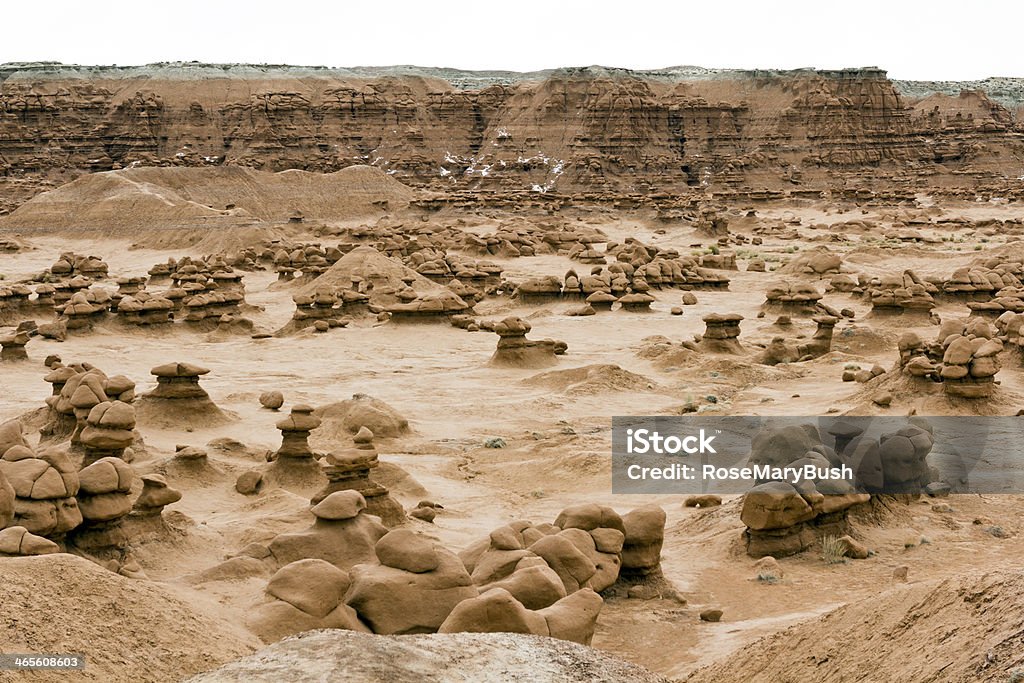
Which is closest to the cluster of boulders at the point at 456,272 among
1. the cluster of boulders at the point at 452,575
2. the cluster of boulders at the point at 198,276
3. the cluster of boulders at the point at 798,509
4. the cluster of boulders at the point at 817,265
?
the cluster of boulders at the point at 198,276

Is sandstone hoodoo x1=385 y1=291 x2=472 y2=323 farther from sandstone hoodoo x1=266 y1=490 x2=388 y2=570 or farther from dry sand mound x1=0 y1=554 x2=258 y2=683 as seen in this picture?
dry sand mound x1=0 y1=554 x2=258 y2=683

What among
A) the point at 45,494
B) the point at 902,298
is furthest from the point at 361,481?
the point at 902,298

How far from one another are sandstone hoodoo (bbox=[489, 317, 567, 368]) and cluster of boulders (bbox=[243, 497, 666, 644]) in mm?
10096

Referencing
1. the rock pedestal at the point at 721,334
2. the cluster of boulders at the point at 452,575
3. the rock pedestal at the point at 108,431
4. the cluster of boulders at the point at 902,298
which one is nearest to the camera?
the cluster of boulders at the point at 452,575

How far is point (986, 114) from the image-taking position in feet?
320

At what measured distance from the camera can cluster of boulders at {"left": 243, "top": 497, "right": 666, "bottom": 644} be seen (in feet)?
21.7

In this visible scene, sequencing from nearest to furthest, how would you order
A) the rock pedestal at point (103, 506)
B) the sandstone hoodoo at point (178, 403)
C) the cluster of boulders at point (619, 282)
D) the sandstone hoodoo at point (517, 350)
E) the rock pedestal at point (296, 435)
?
the rock pedestal at point (103, 506), the rock pedestal at point (296, 435), the sandstone hoodoo at point (178, 403), the sandstone hoodoo at point (517, 350), the cluster of boulders at point (619, 282)

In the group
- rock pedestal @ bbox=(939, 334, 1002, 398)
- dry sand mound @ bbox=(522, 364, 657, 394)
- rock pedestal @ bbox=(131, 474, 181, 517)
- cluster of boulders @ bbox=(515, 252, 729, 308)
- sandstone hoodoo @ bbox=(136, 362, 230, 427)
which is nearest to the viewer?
rock pedestal @ bbox=(131, 474, 181, 517)

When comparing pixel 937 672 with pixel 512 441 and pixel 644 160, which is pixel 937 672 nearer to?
pixel 512 441

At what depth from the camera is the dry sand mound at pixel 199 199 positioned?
146ft

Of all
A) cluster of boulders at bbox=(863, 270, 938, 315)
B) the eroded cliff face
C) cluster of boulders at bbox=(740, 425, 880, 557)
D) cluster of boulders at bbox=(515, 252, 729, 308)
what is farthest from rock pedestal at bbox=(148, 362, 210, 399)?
the eroded cliff face

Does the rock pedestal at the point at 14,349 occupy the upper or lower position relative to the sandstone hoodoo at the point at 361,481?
lower

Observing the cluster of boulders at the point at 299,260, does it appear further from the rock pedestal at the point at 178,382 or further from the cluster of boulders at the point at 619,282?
the rock pedestal at the point at 178,382

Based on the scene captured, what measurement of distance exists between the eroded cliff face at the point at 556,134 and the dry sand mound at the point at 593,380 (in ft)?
179
